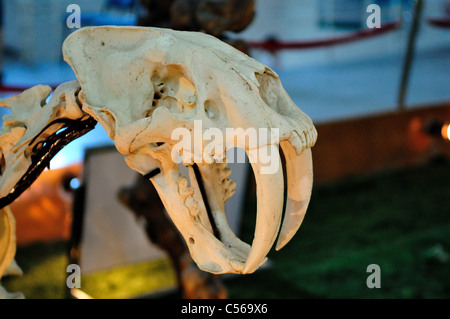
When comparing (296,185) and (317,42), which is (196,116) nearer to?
(296,185)

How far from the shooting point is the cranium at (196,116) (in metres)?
1.32

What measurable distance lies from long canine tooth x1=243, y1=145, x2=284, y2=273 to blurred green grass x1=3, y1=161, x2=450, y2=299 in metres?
1.81

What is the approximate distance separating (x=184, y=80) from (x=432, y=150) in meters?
3.77

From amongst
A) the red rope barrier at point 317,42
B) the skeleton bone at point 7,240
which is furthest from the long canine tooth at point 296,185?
the red rope barrier at point 317,42

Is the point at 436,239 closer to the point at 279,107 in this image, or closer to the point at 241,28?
the point at 241,28

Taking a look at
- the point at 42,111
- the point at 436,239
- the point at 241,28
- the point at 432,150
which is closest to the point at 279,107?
the point at 42,111

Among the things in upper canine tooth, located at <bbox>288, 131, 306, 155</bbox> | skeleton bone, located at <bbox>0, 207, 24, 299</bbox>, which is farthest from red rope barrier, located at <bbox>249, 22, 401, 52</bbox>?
upper canine tooth, located at <bbox>288, 131, 306, 155</bbox>

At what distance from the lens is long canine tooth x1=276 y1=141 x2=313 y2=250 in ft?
4.60

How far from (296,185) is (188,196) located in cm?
23

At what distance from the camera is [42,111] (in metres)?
1.59

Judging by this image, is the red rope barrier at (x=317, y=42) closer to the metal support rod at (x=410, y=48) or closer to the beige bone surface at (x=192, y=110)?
the metal support rod at (x=410, y=48)

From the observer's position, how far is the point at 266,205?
4.28 ft

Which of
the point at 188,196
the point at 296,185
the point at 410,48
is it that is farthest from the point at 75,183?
the point at 410,48

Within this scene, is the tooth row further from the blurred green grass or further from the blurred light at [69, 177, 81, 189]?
the blurred green grass
